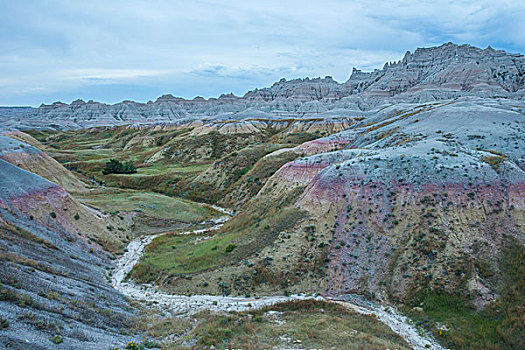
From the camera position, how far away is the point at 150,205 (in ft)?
160

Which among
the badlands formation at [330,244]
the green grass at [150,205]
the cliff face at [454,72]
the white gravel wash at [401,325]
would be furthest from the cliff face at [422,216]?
the cliff face at [454,72]

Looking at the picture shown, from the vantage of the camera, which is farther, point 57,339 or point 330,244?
→ point 330,244

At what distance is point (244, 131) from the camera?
10788cm

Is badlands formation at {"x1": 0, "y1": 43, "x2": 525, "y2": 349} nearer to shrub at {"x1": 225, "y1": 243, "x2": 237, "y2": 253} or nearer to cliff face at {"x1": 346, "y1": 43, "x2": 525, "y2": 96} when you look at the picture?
shrub at {"x1": 225, "y1": 243, "x2": 237, "y2": 253}

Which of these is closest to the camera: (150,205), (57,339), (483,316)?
(57,339)

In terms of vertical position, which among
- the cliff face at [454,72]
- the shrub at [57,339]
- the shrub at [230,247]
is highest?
the cliff face at [454,72]

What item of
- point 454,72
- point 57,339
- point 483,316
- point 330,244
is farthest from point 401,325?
point 454,72

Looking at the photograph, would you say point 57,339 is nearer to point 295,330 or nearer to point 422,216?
point 295,330

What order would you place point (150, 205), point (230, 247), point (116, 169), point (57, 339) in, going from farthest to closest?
point (116, 169)
point (150, 205)
point (230, 247)
point (57, 339)

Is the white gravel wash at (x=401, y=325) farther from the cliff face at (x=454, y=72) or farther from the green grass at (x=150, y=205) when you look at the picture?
the cliff face at (x=454, y=72)

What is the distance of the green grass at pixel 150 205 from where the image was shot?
152 feet

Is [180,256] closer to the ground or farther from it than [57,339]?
closer to the ground

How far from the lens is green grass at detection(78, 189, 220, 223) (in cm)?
4622

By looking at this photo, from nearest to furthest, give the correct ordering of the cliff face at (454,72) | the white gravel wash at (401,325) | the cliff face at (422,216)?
1. the white gravel wash at (401,325)
2. the cliff face at (422,216)
3. the cliff face at (454,72)
